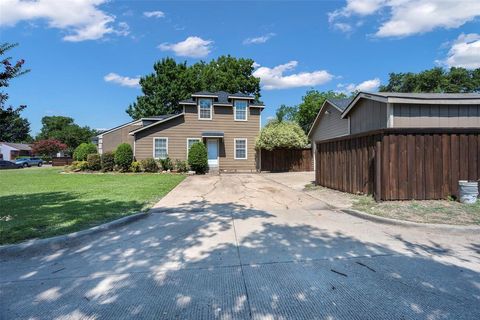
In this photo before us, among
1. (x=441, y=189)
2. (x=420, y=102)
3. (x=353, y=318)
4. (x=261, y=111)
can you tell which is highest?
(x=261, y=111)

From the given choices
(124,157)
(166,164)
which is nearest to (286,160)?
(166,164)

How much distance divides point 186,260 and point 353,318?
221cm

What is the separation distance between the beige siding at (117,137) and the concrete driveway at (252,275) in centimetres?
2443

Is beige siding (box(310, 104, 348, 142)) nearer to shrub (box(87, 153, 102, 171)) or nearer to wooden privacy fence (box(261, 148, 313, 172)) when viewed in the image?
wooden privacy fence (box(261, 148, 313, 172))

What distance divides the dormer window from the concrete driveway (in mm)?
16584

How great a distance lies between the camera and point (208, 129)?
21.9 m

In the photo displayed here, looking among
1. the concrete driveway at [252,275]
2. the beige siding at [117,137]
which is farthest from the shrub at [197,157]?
the concrete driveway at [252,275]

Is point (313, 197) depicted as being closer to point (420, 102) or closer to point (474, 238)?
point (474, 238)

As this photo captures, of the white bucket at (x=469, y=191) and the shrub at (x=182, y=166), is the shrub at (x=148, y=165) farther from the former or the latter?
the white bucket at (x=469, y=191)

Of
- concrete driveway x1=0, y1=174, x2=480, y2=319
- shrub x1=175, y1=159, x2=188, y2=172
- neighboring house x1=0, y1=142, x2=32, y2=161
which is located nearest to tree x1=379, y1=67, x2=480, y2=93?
shrub x1=175, y1=159, x2=188, y2=172

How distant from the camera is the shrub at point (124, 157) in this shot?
1955 cm

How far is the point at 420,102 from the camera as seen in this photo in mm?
11672

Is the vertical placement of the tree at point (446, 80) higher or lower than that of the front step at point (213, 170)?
higher

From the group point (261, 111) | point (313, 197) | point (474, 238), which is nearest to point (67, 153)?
point (261, 111)
